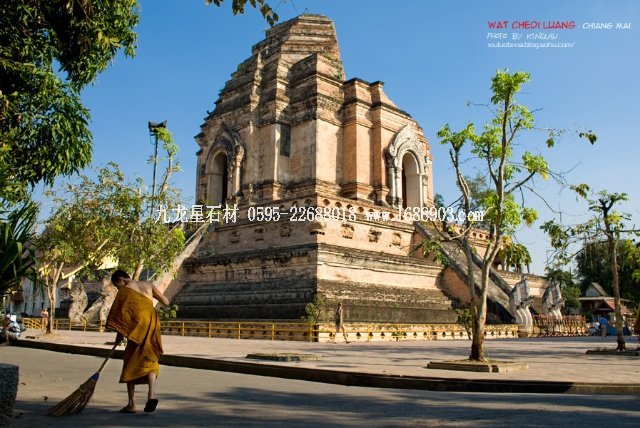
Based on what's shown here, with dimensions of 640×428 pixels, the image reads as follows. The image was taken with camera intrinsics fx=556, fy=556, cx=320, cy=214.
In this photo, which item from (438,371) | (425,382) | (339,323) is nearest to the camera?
(425,382)

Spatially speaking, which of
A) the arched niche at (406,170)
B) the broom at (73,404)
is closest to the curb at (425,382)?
the broom at (73,404)

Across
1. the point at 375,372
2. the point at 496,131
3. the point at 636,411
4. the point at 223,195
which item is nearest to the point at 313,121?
the point at 223,195

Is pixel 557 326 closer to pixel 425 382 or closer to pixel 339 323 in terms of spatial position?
pixel 339 323

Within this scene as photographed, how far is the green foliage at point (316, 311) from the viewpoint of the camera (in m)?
17.1

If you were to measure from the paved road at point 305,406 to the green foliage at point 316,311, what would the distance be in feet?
27.0

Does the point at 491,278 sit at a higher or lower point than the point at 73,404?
higher

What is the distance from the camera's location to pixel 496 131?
10953 millimetres

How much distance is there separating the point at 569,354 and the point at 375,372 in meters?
7.22

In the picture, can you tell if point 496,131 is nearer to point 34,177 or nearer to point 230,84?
point 34,177

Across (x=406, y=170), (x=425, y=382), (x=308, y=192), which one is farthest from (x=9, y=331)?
(x=406, y=170)

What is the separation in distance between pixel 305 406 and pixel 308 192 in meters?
18.5

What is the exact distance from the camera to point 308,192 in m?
24.5

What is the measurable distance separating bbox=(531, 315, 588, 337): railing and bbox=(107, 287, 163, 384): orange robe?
19.4m

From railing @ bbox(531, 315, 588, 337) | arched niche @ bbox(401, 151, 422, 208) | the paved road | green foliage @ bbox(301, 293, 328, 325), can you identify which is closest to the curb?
the paved road
